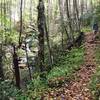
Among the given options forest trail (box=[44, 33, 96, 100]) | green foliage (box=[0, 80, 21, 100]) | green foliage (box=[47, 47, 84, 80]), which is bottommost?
green foliage (box=[0, 80, 21, 100])

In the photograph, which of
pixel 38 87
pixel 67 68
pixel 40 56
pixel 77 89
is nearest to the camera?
pixel 77 89

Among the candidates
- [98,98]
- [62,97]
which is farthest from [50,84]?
[98,98]

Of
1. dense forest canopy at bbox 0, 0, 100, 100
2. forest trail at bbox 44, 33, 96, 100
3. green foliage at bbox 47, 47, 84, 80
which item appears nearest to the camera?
forest trail at bbox 44, 33, 96, 100

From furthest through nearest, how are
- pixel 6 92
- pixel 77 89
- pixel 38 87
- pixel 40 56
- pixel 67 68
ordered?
pixel 67 68, pixel 40 56, pixel 6 92, pixel 38 87, pixel 77 89

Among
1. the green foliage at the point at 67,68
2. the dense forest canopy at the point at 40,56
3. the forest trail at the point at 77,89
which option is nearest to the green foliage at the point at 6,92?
the dense forest canopy at the point at 40,56

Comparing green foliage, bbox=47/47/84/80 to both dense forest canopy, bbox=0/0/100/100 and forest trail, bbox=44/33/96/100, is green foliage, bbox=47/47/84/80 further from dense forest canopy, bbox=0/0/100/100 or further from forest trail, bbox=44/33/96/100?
forest trail, bbox=44/33/96/100

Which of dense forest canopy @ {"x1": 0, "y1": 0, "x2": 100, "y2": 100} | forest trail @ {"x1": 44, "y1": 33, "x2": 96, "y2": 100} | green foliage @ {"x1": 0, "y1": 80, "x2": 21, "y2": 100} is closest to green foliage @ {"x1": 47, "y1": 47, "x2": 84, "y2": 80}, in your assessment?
dense forest canopy @ {"x1": 0, "y1": 0, "x2": 100, "y2": 100}

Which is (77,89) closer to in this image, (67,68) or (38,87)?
(38,87)

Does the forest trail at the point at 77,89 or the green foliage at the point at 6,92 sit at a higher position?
the forest trail at the point at 77,89

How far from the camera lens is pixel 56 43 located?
25.1 meters

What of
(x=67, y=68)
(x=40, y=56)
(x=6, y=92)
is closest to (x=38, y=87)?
(x=6, y=92)

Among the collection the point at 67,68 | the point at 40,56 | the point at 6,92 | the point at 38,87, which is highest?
the point at 40,56

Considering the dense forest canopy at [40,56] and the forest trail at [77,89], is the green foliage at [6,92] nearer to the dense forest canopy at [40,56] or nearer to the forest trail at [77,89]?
the dense forest canopy at [40,56]

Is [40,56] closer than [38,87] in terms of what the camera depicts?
No
